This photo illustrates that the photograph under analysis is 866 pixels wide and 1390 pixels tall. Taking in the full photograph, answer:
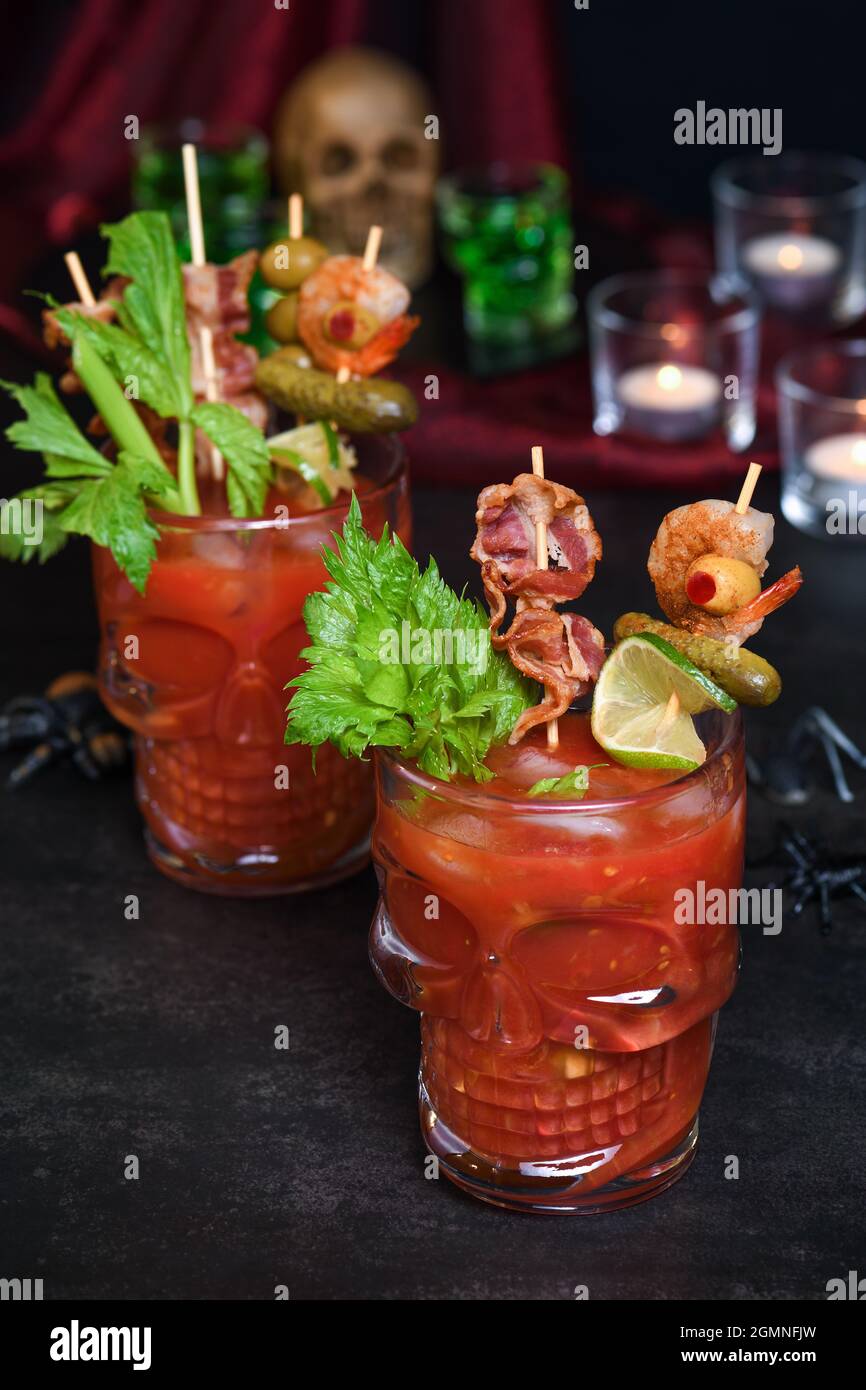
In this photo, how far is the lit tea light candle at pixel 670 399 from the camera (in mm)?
2818

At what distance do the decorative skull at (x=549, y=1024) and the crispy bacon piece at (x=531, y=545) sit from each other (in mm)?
219

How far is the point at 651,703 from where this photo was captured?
1486 millimetres

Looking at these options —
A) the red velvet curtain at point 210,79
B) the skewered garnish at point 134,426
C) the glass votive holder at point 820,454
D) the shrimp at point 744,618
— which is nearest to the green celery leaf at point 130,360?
the skewered garnish at point 134,426

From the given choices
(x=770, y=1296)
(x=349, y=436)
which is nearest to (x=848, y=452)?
(x=349, y=436)

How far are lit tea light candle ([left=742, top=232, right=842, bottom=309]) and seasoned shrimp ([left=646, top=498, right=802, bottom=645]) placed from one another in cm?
172

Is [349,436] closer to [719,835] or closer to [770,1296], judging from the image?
[719,835]

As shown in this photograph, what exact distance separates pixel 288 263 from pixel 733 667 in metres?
0.75

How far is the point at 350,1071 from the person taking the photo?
1739 mm

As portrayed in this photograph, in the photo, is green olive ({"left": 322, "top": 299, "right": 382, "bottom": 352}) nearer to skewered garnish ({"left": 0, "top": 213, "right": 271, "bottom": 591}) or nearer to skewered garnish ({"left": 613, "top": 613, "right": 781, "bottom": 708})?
skewered garnish ({"left": 0, "top": 213, "right": 271, "bottom": 591})

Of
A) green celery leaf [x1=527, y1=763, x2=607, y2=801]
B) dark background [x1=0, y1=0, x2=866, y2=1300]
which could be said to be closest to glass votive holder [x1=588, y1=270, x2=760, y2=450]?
dark background [x1=0, y1=0, x2=866, y2=1300]

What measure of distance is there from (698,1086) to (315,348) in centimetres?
82

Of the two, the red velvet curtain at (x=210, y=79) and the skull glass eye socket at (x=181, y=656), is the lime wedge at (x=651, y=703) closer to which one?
the skull glass eye socket at (x=181, y=656)

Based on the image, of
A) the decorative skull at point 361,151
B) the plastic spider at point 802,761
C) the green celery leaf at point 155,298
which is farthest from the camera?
the decorative skull at point 361,151

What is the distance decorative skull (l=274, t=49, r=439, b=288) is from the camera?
10.2 ft
